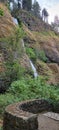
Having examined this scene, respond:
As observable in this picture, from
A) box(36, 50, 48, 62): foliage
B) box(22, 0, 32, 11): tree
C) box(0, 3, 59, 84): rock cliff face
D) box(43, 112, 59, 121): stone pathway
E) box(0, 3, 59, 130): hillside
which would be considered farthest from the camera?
box(22, 0, 32, 11): tree

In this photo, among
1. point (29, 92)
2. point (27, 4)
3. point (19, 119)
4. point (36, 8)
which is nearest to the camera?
point (19, 119)

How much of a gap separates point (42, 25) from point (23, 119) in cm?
4503

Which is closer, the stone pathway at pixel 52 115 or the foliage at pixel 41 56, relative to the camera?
the stone pathway at pixel 52 115

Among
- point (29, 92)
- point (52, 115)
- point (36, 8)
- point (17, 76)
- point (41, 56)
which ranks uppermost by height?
point (52, 115)

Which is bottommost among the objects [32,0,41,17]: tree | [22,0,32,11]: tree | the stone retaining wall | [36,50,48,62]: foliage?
[32,0,41,17]: tree

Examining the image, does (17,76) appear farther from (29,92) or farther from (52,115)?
(52,115)

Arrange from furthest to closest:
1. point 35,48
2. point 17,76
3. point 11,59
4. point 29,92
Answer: point 35,48, point 11,59, point 17,76, point 29,92

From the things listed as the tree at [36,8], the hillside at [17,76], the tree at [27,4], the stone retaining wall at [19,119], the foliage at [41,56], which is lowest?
the tree at [36,8]

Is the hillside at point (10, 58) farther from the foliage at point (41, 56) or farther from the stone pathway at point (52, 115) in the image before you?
the foliage at point (41, 56)

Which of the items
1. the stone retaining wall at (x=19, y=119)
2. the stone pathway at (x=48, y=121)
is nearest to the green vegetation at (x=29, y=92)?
the stone pathway at (x=48, y=121)

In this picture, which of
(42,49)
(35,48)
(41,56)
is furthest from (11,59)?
(42,49)

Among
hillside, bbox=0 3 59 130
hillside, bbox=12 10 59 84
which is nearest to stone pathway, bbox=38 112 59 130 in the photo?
hillside, bbox=0 3 59 130

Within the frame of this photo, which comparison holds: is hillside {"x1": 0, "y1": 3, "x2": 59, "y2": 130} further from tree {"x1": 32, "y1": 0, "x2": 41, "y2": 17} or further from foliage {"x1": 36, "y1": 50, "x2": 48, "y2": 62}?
tree {"x1": 32, "y1": 0, "x2": 41, "y2": 17}

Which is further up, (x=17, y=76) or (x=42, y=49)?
(x=17, y=76)
